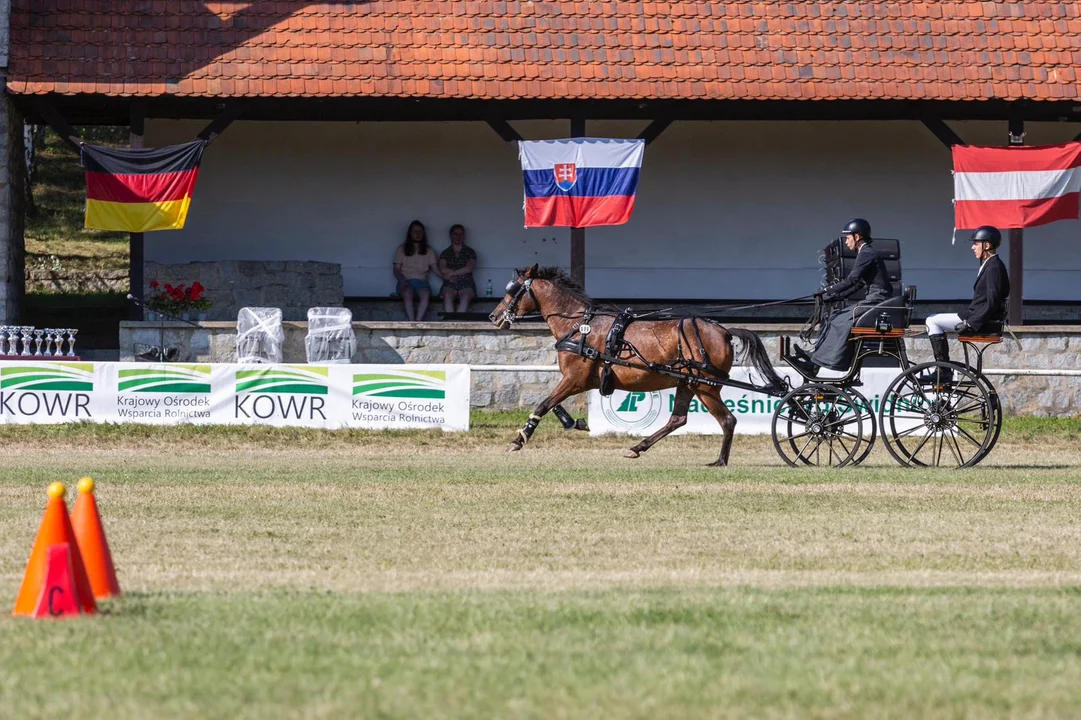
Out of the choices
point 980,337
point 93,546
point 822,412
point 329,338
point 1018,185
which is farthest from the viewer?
point 1018,185

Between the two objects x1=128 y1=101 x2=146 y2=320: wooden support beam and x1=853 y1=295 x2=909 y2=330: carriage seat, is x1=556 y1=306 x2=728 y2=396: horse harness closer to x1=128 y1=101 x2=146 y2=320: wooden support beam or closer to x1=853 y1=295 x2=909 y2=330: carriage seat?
x1=853 y1=295 x2=909 y2=330: carriage seat

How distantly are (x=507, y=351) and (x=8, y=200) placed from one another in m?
7.09

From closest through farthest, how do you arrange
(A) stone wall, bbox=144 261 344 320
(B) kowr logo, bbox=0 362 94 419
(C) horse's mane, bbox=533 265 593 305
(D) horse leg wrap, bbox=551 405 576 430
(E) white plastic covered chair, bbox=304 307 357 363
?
(C) horse's mane, bbox=533 265 593 305
(D) horse leg wrap, bbox=551 405 576 430
(B) kowr logo, bbox=0 362 94 419
(E) white plastic covered chair, bbox=304 307 357 363
(A) stone wall, bbox=144 261 344 320

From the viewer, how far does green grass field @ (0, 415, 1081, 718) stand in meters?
5.44

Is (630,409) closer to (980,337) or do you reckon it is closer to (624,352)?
(624,352)

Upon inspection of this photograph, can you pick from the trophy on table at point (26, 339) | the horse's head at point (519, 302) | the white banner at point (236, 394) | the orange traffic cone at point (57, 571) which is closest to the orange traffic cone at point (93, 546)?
the orange traffic cone at point (57, 571)

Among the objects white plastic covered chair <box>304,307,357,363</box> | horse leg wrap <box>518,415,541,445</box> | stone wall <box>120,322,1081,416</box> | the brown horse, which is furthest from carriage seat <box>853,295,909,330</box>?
white plastic covered chair <box>304,307,357,363</box>

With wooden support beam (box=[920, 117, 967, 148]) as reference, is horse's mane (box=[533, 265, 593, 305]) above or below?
below

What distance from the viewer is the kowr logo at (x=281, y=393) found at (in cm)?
1848

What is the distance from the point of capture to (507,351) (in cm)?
2084

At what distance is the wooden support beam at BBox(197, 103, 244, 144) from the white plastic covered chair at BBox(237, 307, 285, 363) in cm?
248

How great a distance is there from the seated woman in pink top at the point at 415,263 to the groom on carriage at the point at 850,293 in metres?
9.97

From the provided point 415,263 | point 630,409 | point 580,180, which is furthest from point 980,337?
point 415,263

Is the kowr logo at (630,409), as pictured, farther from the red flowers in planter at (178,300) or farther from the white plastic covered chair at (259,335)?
the red flowers in planter at (178,300)
